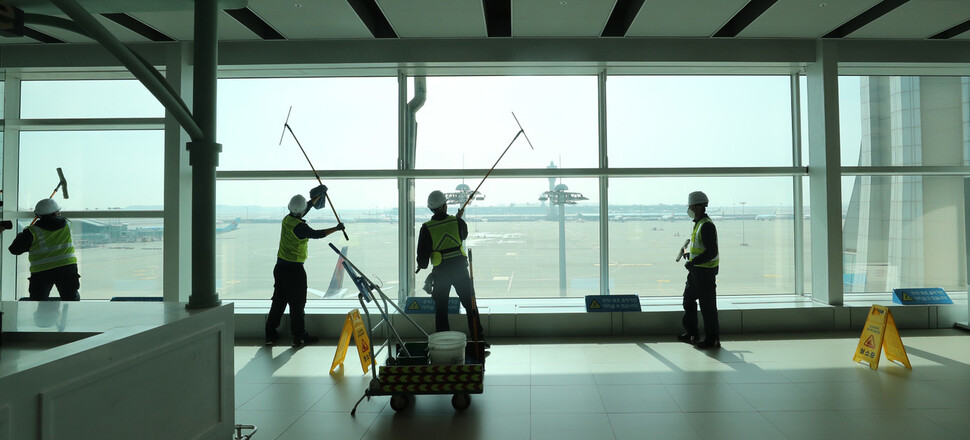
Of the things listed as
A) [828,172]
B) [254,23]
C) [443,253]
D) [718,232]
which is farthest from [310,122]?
[828,172]

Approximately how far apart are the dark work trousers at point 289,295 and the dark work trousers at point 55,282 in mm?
1820

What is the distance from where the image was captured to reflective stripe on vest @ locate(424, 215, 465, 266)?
430 centimetres

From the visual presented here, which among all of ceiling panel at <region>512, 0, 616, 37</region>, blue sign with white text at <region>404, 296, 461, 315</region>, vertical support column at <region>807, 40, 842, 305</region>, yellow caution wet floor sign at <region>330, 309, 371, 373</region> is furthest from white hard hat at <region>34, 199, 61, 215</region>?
vertical support column at <region>807, 40, 842, 305</region>

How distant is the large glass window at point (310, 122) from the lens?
583 centimetres

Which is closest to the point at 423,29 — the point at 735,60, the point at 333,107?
the point at 333,107

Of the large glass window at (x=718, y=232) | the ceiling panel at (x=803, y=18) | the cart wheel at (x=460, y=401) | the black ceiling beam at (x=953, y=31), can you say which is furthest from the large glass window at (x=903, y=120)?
the cart wheel at (x=460, y=401)

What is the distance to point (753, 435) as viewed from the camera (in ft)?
9.09

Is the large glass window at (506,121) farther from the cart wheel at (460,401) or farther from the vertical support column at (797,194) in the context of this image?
the cart wheel at (460,401)

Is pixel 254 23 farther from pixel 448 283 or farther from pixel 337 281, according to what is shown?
pixel 448 283

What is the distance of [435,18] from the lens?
487 cm

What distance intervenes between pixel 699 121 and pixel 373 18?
3943 mm

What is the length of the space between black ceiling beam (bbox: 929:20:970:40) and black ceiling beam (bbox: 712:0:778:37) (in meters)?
2.27

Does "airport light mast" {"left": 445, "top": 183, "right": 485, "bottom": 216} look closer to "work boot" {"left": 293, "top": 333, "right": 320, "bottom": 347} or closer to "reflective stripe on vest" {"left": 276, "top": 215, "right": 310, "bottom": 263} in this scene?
"reflective stripe on vest" {"left": 276, "top": 215, "right": 310, "bottom": 263}

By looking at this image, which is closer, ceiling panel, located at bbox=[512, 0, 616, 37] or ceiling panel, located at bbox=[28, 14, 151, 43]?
ceiling panel, located at bbox=[512, 0, 616, 37]
